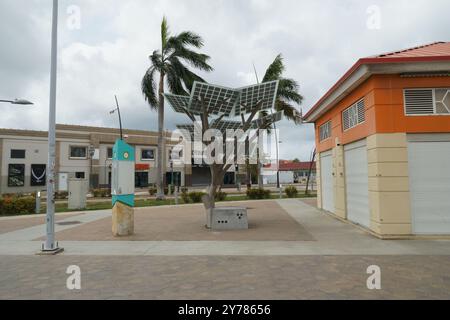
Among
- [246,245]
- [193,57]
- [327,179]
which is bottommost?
[246,245]

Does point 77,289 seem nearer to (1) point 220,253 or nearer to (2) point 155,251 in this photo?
(2) point 155,251

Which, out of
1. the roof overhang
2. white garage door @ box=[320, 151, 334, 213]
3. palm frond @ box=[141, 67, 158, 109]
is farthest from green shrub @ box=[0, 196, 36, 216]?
the roof overhang

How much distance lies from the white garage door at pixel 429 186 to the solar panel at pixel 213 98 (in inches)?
231

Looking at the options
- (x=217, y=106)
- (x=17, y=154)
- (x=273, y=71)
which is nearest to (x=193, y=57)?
(x=273, y=71)

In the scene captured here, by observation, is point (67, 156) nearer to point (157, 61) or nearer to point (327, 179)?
point (157, 61)

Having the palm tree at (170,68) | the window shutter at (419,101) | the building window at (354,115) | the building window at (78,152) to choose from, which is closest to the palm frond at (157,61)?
the palm tree at (170,68)

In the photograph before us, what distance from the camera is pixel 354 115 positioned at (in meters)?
10.7

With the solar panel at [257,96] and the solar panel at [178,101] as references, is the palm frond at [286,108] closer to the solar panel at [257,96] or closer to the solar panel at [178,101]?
the solar panel at [257,96]

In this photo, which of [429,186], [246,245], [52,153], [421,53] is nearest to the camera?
[52,153]

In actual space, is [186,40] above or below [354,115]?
above

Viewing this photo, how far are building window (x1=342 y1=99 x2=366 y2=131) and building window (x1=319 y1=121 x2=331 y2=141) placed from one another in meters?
2.20

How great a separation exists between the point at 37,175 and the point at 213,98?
36.7m

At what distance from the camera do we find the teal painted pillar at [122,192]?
9797 mm
